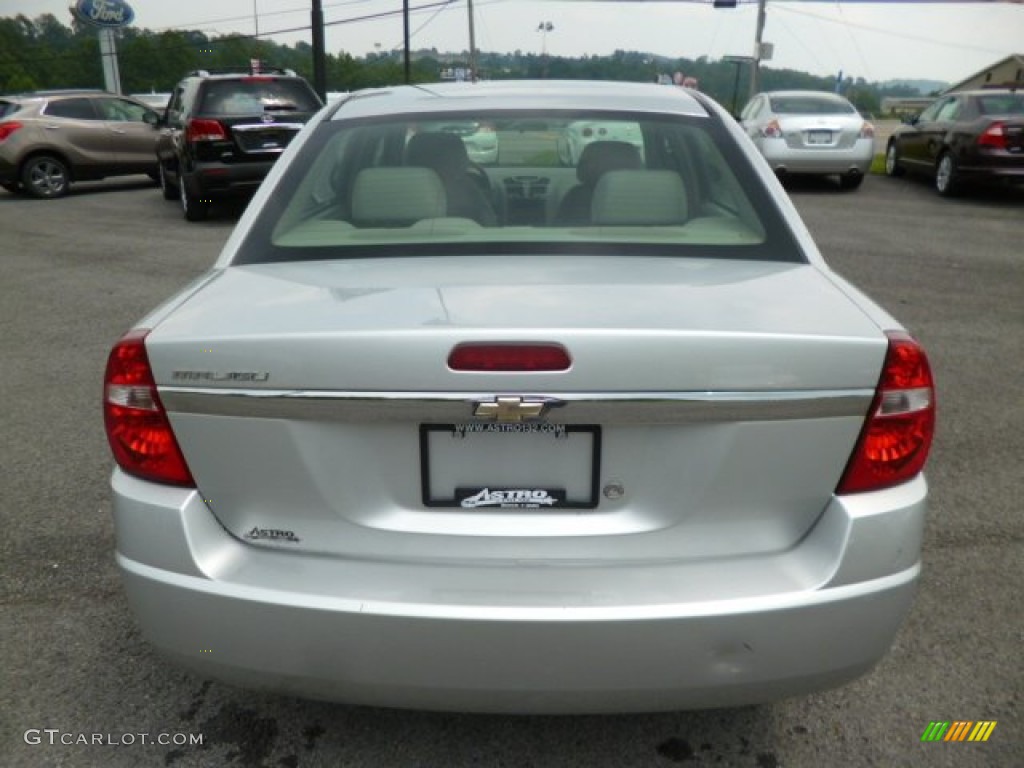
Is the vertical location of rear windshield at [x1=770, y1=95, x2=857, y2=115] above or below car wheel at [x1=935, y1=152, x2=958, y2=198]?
above

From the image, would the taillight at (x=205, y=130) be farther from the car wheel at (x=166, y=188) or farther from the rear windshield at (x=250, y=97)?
the car wheel at (x=166, y=188)

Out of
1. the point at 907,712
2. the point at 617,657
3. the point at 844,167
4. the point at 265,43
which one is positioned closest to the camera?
the point at 617,657

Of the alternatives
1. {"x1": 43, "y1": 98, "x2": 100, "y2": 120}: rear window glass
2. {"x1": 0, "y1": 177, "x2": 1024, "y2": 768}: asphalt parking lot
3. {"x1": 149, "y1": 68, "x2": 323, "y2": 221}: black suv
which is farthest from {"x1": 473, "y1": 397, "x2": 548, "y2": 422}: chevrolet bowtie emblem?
{"x1": 43, "y1": 98, "x2": 100, "y2": 120}: rear window glass

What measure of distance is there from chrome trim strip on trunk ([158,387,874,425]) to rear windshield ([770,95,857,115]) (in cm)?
1433

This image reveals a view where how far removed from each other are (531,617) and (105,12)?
3520 cm

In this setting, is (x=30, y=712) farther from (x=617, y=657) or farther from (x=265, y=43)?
(x=265, y=43)

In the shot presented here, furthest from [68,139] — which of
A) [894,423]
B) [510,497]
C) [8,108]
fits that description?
[894,423]

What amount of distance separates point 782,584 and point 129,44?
91116mm

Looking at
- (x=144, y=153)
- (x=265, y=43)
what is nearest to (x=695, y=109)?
(x=144, y=153)

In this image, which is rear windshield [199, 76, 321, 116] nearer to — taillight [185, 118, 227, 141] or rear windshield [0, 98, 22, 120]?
taillight [185, 118, 227, 141]

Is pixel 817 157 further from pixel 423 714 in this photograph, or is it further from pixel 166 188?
pixel 423 714

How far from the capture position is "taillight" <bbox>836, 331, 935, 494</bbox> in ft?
6.36

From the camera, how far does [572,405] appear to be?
1843 millimetres

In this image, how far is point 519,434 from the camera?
6.27ft
